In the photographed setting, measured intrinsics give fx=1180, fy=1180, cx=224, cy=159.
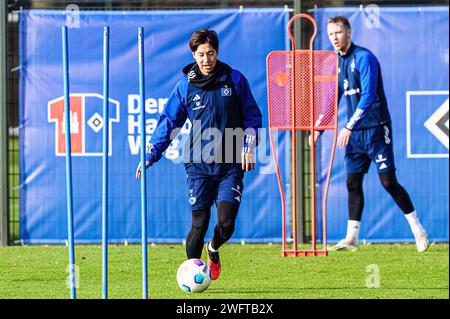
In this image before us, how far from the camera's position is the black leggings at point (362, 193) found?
11.8 meters

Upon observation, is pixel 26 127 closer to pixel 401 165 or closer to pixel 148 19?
pixel 148 19

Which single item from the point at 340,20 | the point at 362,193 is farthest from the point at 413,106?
the point at 340,20

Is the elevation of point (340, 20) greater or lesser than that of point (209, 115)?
greater

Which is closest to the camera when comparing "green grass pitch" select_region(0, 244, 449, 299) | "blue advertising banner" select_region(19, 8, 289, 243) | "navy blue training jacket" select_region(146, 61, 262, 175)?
"green grass pitch" select_region(0, 244, 449, 299)

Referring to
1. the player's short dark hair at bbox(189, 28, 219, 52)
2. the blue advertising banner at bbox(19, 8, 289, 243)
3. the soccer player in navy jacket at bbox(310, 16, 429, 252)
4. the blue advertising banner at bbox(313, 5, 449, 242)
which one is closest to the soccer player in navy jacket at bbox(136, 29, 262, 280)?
the player's short dark hair at bbox(189, 28, 219, 52)

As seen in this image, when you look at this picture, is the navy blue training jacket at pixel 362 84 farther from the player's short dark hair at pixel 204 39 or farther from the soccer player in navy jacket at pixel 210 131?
the player's short dark hair at pixel 204 39

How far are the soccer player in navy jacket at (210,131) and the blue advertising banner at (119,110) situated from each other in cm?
307

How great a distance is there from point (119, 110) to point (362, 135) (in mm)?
2575

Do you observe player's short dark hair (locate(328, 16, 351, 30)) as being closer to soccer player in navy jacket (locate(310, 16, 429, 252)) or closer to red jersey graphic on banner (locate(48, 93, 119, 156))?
soccer player in navy jacket (locate(310, 16, 429, 252))

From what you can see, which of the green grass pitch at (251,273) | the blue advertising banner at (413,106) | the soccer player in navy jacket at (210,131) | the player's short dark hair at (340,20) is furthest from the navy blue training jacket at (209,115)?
the blue advertising banner at (413,106)

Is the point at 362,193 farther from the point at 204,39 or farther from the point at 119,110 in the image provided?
A: the point at 204,39

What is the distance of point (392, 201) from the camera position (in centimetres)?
1245

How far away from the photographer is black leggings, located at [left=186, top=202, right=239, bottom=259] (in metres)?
9.16

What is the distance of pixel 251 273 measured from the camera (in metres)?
10.3
